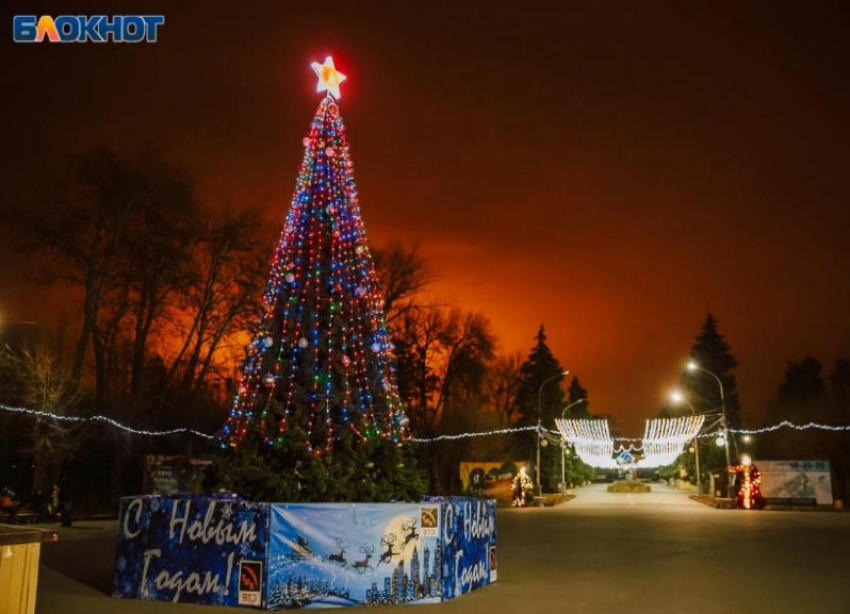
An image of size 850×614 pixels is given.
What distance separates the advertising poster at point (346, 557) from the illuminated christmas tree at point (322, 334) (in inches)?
74.7

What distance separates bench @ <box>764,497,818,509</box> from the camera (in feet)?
129

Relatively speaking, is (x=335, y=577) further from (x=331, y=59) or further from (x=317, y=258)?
(x=331, y=59)

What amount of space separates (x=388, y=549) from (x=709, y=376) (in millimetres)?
69078

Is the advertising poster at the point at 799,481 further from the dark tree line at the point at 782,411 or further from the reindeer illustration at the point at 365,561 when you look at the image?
the reindeer illustration at the point at 365,561

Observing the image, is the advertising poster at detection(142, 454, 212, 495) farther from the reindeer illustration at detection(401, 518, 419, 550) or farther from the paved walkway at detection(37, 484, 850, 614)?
the reindeer illustration at detection(401, 518, 419, 550)

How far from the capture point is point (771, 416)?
192 ft

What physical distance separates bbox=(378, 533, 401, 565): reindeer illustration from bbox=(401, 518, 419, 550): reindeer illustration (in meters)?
0.16

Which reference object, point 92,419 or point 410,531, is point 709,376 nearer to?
point 92,419

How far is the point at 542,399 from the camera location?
246 ft

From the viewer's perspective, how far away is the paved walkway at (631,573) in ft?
35.7

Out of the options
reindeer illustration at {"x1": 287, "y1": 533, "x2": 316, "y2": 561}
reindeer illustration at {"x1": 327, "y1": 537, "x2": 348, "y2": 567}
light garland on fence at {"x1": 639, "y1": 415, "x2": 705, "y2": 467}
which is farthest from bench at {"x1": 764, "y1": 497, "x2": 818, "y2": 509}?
reindeer illustration at {"x1": 287, "y1": 533, "x2": 316, "y2": 561}

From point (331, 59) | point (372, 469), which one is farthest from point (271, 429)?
point (331, 59)

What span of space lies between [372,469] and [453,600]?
2.49 meters

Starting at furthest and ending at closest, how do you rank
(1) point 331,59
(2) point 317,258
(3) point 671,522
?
(3) point 671,522 → (1) point 331,59 → (2) point 317,258
